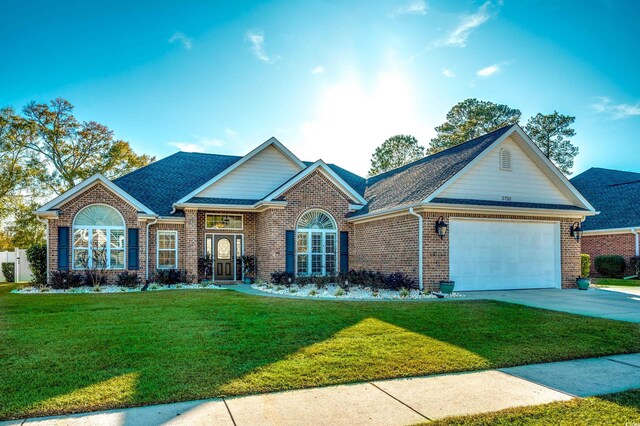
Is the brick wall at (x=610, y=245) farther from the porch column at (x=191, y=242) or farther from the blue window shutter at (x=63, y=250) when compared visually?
the blue window shutter at (x=63, y=250)

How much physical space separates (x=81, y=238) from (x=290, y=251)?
7.80m

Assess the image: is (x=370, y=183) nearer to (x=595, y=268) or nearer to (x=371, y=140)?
(x=595, y=268)

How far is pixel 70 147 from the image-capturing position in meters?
32.9

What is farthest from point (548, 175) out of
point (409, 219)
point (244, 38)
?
point (244, 38)

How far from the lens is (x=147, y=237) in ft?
56.8

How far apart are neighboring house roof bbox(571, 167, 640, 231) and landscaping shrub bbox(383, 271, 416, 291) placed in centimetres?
1406

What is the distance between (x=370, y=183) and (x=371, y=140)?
1815cm

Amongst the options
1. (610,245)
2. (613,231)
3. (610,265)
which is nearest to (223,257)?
(610,265)

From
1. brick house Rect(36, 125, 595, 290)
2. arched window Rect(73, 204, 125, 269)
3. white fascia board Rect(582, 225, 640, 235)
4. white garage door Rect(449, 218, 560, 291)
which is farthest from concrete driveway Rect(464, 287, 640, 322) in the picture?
arched window Rect(73, 204, 125, 269)

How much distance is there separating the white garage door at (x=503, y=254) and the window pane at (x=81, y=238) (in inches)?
518

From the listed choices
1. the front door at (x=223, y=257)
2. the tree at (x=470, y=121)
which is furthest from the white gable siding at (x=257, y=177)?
the tree at (x=470, y=121)

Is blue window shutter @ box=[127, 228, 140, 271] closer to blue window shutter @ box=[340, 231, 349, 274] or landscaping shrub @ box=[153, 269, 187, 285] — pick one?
landscaping shrub @ box=[153, 269, 187, 285]

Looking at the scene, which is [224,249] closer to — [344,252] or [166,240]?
[166,240]

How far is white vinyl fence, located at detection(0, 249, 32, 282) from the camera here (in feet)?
75.1
